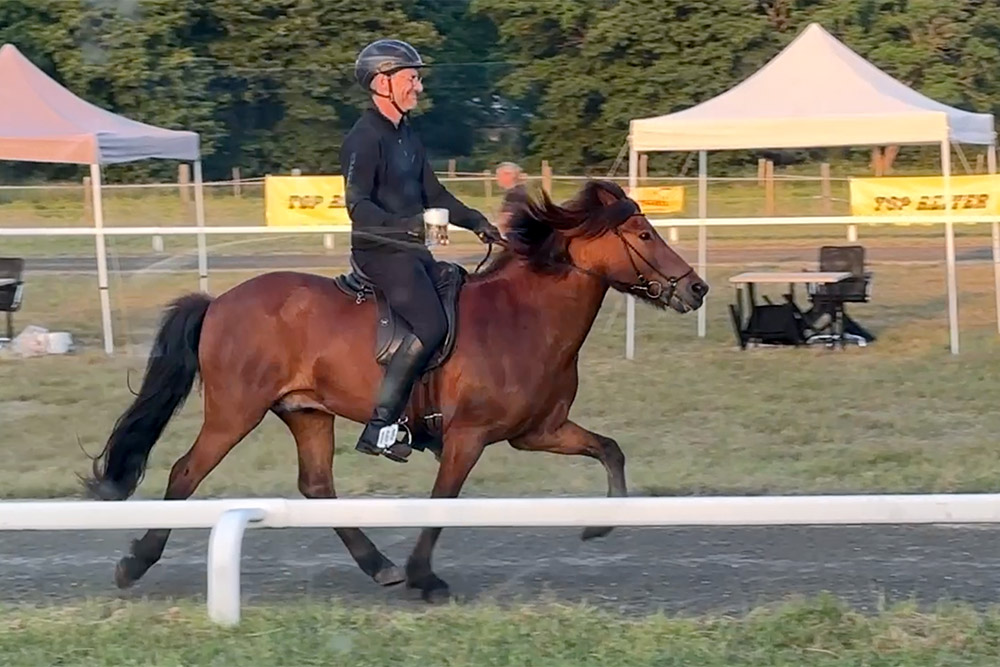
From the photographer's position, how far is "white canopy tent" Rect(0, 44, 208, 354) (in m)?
15.7

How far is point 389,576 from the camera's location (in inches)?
257

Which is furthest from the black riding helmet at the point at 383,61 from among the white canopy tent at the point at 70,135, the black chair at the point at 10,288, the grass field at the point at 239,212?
the grass field at the point at 239,212

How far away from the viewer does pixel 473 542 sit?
7465mm

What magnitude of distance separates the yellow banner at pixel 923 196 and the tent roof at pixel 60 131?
7557 millimetres

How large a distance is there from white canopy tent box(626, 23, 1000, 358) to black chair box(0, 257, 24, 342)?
6528mm

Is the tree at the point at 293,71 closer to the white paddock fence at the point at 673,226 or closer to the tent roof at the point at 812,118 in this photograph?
the white paddock fence at the point at 673,226

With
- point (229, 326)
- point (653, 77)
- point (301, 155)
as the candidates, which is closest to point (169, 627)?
point (229, 326)

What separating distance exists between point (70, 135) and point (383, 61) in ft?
32.8

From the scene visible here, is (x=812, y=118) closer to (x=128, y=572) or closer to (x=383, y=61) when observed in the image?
(x=383, y=61)

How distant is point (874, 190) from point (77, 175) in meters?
18.5

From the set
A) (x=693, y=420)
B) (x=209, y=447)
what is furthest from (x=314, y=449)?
(x=693, y=420)

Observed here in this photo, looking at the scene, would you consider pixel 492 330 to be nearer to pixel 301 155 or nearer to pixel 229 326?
pixel 229 326

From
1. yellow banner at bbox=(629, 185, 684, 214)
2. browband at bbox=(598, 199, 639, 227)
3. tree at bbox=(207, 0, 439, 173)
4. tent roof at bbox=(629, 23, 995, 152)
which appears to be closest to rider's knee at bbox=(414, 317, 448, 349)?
browband at bbox=(598, 199, 639, 227)

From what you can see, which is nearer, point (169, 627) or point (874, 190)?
point (169, 627)
